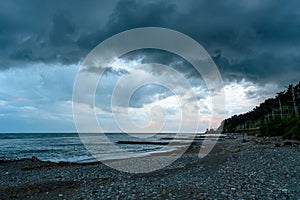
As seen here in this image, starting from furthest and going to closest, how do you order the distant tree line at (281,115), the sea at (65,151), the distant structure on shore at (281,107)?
the distant structure on shore at (281,107) → the distant tree line at (281,115) → the sea at (65,151)

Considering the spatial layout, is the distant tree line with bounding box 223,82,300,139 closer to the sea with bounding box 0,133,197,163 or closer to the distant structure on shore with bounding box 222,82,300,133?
the distant structure on shore with bounding box 222,82,300,133

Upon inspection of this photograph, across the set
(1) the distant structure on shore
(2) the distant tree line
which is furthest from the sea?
(1) the distant structure on shore

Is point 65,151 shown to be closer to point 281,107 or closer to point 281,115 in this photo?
point 281,115

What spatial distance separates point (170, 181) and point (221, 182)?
95.5 inches

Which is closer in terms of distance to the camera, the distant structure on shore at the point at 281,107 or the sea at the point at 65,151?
the sea at the point at 65,151

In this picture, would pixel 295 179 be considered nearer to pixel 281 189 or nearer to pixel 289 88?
pixel 281 189

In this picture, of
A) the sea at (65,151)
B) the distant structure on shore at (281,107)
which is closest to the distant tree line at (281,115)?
the distant structure on shore at (281,107)

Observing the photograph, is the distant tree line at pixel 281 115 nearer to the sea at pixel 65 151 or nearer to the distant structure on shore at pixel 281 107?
the distant structure on shore at pixel 281 107

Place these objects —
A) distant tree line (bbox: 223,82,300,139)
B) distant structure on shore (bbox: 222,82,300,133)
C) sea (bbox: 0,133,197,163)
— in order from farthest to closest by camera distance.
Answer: distant structure on shore (bbox: 222,82,300,133) < distant tree line (bbox: 223,82,300,139) < sea (bbox: 0,133,197,163)

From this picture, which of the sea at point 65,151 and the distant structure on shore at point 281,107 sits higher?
the distant structure on shore at point 281,107

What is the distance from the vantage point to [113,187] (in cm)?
1133

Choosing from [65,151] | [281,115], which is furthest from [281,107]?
[65,151]

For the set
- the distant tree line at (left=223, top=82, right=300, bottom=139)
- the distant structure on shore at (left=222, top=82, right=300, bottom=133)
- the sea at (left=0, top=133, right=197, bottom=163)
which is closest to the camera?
the sea at (left=0, top=133, right=197, bottom=163)

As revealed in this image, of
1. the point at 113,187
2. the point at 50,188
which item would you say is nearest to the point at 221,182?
the point at 113,187
